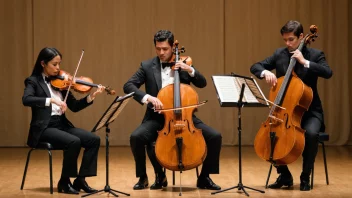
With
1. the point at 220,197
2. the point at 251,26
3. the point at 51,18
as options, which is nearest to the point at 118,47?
the point at 51,18

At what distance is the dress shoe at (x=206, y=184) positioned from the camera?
486 centimetres

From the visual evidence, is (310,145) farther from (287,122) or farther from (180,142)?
(180,142)

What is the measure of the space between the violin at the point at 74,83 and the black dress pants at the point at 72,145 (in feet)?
0.95

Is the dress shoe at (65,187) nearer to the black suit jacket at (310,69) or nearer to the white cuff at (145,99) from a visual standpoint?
the white cuff at (145,99)

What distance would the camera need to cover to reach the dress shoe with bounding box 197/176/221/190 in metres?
4.86

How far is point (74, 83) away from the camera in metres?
4.77

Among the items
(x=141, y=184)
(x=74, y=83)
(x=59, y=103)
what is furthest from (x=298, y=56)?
(x=59, y=103)

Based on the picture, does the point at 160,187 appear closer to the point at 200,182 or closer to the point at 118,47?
the point at 200,182

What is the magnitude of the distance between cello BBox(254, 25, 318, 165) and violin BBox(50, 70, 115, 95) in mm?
1228

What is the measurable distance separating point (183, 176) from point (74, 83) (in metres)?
1.50

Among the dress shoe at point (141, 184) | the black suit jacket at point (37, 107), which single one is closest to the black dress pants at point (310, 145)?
the dress shoe at point (141, 184)

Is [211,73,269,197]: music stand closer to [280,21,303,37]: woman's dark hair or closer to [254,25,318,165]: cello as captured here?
[254,25,318,165]: cello

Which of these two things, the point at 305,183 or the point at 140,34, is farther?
the point at 140,34

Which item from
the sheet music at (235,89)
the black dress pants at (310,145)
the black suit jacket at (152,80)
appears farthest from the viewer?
the black suit jacket at (152,80)
